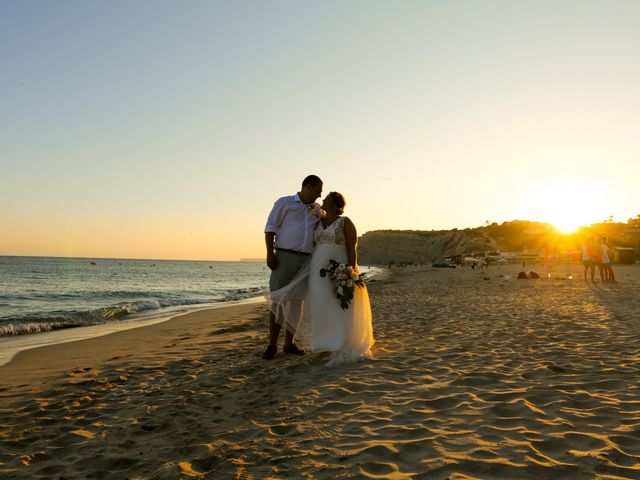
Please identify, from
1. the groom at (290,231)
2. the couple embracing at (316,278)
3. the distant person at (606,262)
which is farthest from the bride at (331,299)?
the distant person at (606,262)

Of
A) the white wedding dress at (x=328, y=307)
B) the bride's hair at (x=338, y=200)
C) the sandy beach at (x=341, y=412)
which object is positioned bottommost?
the sandy beach at (x=341, y=412)

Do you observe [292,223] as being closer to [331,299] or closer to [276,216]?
[276,216]

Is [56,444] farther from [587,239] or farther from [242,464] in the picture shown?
[587,239]

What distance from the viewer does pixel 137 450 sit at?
312 cm

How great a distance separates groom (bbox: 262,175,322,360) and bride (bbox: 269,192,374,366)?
0.14 meters

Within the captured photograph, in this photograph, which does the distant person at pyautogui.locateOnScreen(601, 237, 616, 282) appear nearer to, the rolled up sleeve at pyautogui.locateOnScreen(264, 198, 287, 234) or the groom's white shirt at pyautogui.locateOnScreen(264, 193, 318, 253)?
the groom's white shirt at pyautogui.locateOnScreen(264, 193, 318, 253)

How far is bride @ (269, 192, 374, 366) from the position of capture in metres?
5.56

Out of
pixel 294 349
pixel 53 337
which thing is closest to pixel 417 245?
pixel 53 337

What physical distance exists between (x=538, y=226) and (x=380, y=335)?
126572mm

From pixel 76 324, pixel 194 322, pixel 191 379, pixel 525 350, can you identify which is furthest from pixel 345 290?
pixel 76 324

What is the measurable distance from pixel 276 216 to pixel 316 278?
0.98m

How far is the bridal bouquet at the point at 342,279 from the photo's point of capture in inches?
219

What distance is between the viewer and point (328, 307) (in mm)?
5625

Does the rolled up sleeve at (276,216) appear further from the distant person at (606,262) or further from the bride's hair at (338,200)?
the distant person at (606,262)
